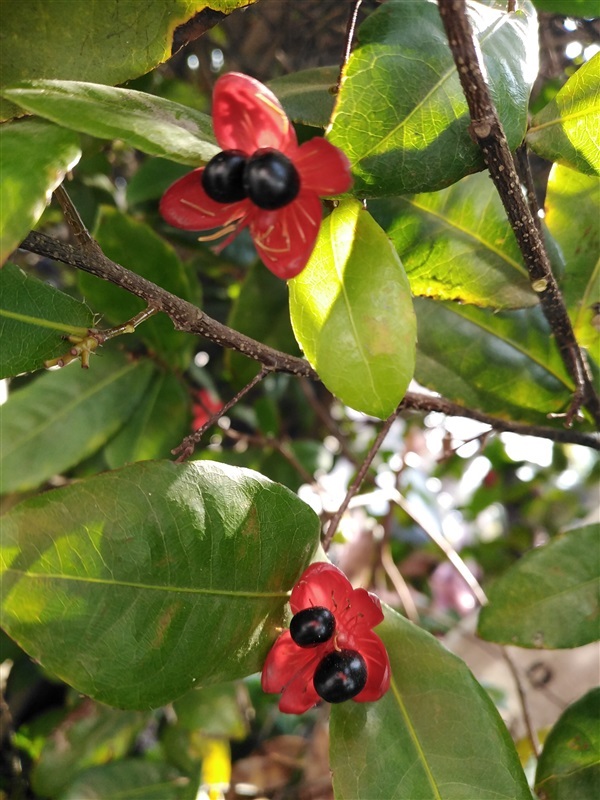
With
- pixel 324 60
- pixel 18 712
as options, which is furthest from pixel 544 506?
pixel 18 712

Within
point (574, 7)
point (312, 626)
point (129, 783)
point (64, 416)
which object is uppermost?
point (574, 7)

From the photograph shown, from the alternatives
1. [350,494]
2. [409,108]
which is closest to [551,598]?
[350,494]

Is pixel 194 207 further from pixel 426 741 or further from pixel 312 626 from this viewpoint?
pixel 426 741

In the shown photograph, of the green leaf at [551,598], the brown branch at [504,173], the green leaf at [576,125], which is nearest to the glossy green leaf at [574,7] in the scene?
the green leaf at [576,125]

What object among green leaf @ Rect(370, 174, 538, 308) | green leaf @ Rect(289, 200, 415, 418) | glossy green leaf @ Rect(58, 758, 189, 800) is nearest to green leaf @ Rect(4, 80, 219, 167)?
green leaf @ Rect(289, 200, 415, 418)

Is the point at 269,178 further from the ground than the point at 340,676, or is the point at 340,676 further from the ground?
the point at 269,178

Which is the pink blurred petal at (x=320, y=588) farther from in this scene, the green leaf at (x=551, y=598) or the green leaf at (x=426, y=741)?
the green leaf at (x=551, y=598)

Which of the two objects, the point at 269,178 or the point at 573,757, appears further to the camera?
the point at 573,757
